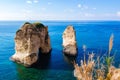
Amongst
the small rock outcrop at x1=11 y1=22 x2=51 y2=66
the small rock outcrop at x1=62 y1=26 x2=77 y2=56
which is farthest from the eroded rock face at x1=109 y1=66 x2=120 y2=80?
the small rock outcrop at x1=62 y1=26 x2=77 y2=56

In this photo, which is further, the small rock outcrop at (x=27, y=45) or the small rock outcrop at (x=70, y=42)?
the small rock outcrop at (x=70, y=42)

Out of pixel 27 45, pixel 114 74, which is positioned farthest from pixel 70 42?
pixel 114 74

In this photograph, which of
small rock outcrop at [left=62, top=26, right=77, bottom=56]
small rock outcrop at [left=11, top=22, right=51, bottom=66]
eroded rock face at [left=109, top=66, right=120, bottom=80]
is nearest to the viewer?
eroded rock face at [left=109, top=66, right=120, bottom=80]

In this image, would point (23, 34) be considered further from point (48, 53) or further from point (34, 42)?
point (48, 53)

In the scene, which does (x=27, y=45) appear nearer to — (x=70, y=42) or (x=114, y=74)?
(x=70, y=42)

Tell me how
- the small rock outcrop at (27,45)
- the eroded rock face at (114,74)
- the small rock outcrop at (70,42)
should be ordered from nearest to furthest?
the eroded rock face at (114,74)
the small rock outcrop at (27,45)
the small rock outcrop at (70,42)

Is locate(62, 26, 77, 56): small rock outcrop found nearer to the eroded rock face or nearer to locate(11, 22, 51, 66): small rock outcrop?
locate(11, 22, 51, 66): small rock outcrop

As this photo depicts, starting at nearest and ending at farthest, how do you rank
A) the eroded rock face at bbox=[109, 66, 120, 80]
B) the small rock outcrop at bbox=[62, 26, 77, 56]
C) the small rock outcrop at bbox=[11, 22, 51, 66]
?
the eroded rock face at bbox=[109, 66, 120, 80] < the small rock outcrop at bbox=[11, 22, 51, 66] < the small rock outcrop at bbox=[62, 26, 77, 56]

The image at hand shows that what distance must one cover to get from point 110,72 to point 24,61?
4462 cm

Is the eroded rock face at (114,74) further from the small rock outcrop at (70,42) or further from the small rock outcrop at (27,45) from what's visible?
the small rock outcrop at (70,42)

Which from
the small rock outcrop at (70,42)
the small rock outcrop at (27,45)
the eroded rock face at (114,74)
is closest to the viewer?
the eroded rock face at (114,74)

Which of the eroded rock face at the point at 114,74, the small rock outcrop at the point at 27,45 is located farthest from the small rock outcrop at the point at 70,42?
the eroded rock face at the point at 114,74

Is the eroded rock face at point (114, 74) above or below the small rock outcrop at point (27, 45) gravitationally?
above

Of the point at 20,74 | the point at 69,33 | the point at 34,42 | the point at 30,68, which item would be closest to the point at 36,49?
the point at 34,42
